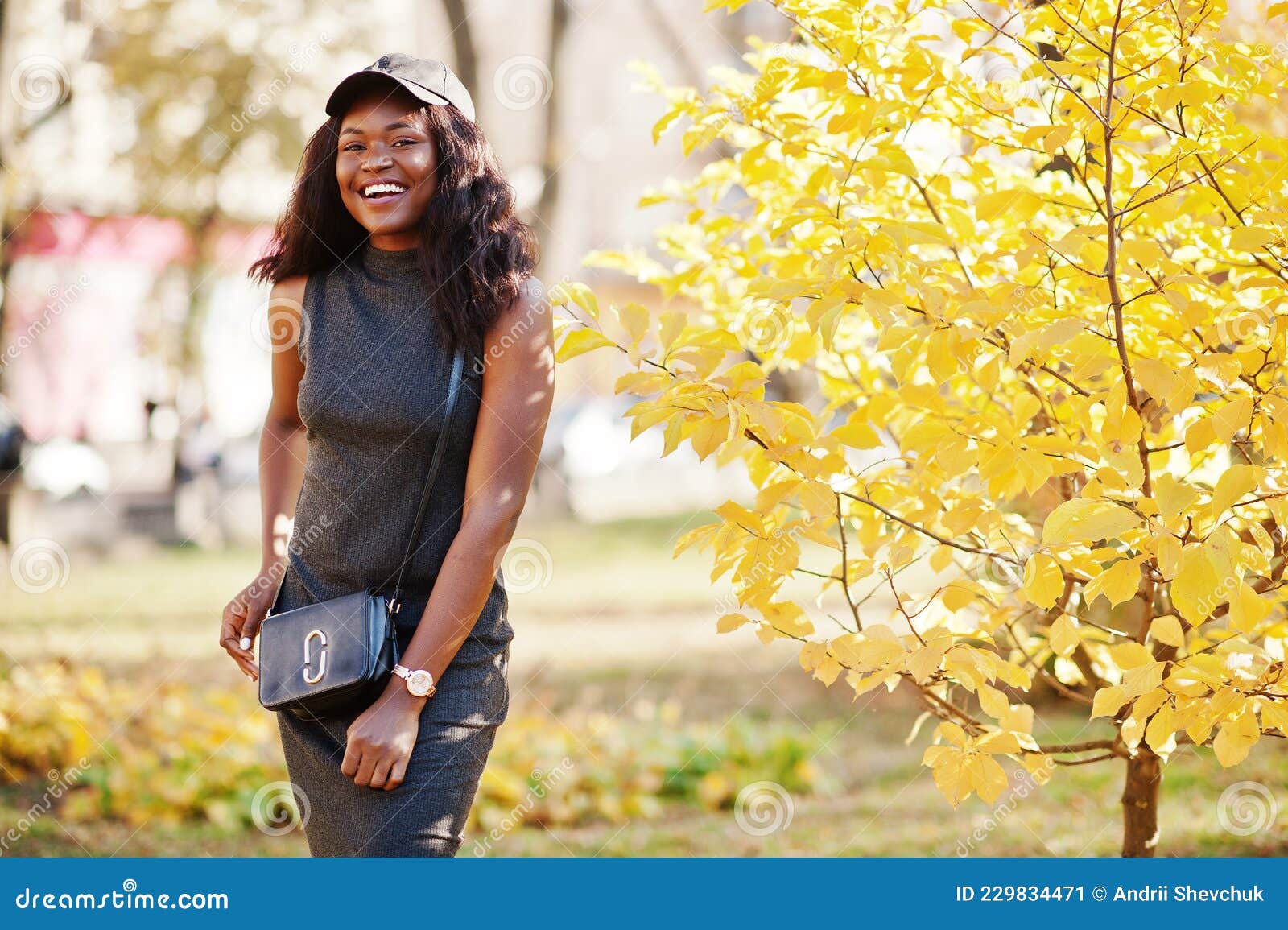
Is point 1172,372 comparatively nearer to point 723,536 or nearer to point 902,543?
point 902,543

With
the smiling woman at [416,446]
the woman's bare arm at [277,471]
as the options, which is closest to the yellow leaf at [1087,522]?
the smiling woman at [416,446]

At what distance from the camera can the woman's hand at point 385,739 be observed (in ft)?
6.31

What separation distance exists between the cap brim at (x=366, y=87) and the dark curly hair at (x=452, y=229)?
0.03 m

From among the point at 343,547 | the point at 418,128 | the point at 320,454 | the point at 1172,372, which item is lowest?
the point at 343,547

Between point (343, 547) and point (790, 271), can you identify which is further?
point (790, 271)

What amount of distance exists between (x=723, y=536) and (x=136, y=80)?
35.5ft

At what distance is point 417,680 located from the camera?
1938mm

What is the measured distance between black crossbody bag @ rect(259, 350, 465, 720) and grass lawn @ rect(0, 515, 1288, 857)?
6.05 ft

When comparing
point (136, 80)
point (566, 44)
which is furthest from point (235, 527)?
→ point (566, 44)

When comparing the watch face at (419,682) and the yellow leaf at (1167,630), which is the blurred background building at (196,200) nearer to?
the watch face at (419,682)

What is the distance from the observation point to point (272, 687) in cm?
201

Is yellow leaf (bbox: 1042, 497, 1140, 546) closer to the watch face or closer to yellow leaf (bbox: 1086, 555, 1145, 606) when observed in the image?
yellow leaf (bbox: 1086, 555, 1145, 606)

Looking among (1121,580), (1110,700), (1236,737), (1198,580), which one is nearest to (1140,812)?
(1236,737)

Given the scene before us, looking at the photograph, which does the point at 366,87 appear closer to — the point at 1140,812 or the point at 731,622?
the point at 731,622
